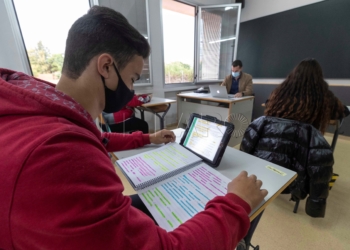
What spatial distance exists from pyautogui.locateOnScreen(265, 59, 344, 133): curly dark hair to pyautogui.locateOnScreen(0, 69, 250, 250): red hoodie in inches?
44.1

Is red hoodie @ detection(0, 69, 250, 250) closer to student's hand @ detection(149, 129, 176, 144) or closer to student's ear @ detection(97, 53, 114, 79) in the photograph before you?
student's ear @ detection(97, 53, 114, 79)

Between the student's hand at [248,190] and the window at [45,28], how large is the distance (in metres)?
2.63

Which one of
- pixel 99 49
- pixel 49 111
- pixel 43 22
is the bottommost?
pixel 49 111

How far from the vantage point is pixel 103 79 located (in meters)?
0.53

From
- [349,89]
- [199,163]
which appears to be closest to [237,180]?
[199,163]

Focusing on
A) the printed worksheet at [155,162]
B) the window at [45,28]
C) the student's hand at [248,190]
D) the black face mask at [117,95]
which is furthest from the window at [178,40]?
the student's hand at [248,190]

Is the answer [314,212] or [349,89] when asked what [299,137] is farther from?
[349,89]

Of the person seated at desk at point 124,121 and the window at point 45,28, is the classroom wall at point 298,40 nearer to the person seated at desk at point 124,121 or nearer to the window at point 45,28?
the person seated at desk at point 124,121

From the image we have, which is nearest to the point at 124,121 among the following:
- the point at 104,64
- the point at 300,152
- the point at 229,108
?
the point at 229,108

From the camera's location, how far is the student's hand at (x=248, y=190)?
0.49 m

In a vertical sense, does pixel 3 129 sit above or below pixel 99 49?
below

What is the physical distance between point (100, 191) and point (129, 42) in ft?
1.47

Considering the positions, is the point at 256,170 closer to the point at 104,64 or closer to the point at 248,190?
the point at 248,190

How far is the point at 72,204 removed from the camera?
268 mm
